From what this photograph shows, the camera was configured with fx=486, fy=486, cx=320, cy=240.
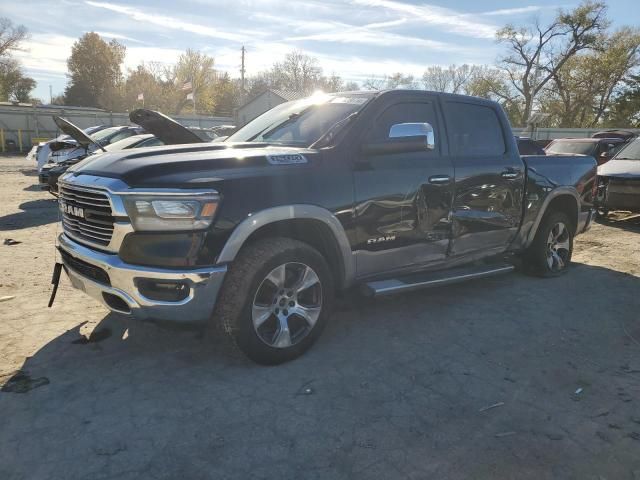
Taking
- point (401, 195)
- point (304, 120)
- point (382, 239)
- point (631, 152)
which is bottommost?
point (382, 239)

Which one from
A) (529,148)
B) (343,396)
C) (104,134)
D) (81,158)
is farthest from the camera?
(104,134)

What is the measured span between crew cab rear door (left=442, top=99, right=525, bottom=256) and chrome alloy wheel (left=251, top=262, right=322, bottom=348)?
1553mm

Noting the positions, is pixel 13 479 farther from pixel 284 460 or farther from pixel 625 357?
pixel 625 357

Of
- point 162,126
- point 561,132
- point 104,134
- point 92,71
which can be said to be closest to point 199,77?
point 92,71

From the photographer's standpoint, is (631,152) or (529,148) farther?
(631,152)

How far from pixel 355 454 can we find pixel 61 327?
271 centimetres

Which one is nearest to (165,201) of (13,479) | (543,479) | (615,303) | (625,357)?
(13,479)

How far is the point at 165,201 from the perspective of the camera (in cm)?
286

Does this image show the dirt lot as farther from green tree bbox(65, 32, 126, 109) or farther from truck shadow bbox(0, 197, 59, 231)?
green tree bbox(65, 32, 126, 109)

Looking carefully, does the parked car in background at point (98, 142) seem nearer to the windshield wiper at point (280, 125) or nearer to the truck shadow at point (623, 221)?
the windshield wiper at point (280, 125)

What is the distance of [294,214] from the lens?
3.24 meters

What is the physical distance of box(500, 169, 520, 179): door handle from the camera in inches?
187

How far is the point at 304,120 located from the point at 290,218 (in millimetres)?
1211

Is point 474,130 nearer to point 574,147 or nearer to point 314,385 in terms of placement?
point 314,385
